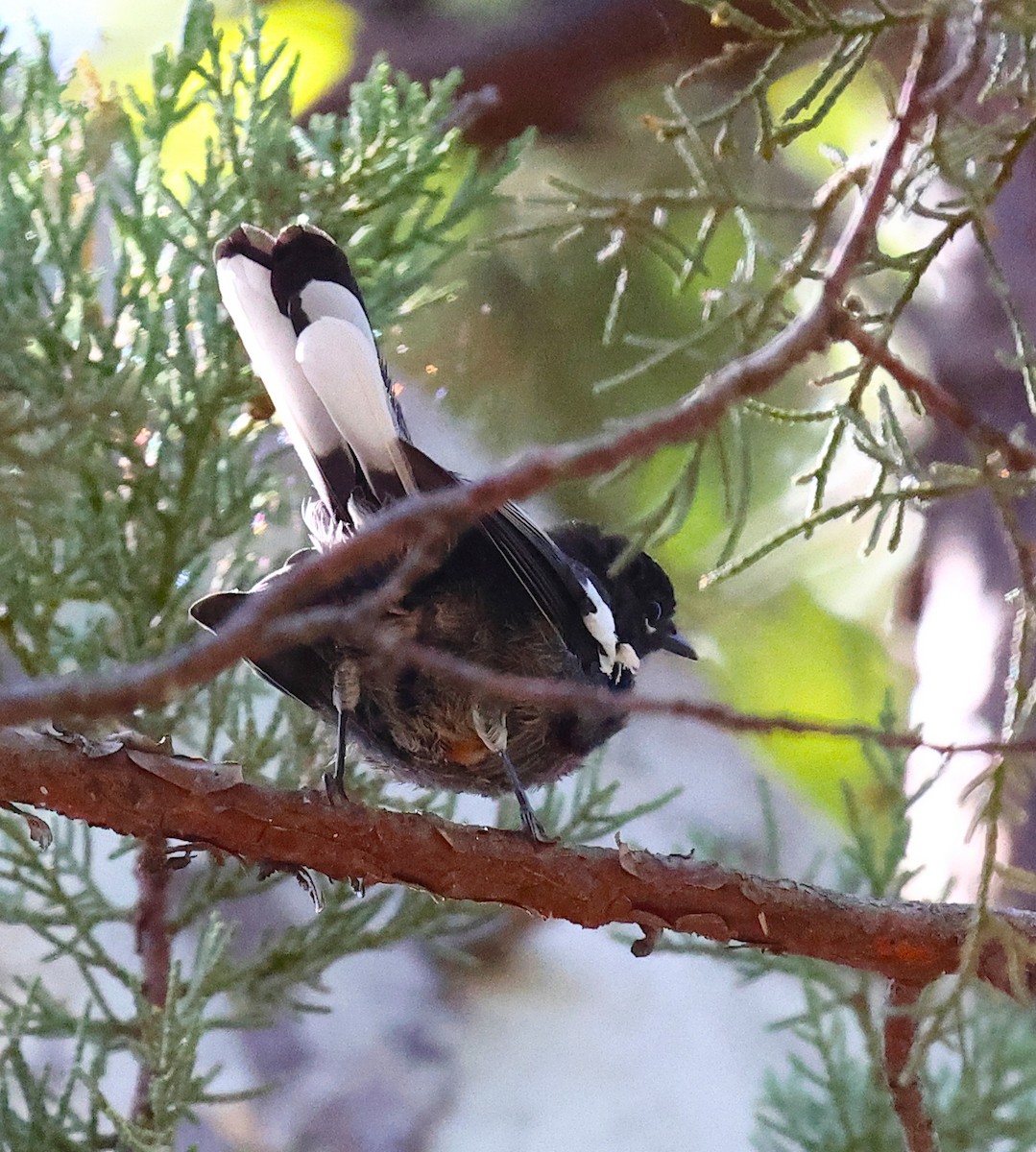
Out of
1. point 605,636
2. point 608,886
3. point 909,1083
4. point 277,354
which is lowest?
point 909,1083

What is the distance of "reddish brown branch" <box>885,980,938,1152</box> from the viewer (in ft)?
3.33

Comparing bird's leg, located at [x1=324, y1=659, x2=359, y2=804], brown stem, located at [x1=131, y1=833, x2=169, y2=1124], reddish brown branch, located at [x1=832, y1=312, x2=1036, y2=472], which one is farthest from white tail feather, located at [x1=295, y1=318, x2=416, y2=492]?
brown stem, located at [x1=131, y1=833, x2=169, y2=1124]

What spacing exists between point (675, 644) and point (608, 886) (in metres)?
0.56

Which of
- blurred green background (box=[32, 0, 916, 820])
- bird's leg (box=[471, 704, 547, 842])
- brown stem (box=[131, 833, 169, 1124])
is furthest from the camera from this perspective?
blurred green background (box=[32, 0, 916, 820])

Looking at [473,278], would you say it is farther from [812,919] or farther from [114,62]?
[812,919]

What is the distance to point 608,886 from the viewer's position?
1.03m

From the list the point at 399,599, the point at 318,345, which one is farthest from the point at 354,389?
the point at 399,599

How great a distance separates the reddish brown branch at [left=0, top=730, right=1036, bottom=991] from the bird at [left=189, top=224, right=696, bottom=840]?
0.06 meters

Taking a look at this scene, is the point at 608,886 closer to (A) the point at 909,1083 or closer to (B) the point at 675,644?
(A) the point at 909,1083

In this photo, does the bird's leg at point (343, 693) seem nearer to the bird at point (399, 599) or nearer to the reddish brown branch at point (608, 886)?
the bird at point (399, 599)

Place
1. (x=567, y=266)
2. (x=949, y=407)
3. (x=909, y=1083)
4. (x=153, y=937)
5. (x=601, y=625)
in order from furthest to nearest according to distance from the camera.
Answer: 1. (x=567, y=266)
2. (x=153, y=937)
3. (x=601, y=625)
4. (x=909, y=1083)
5. (x=949, y=407)

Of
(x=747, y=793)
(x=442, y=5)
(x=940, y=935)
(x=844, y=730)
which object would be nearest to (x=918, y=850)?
(x=747, y=793)

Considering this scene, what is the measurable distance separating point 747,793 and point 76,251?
2.26 m

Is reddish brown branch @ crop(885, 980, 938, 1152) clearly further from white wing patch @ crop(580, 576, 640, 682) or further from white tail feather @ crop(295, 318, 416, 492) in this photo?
white tail feather @ crop(295, 318, 416, 492)
